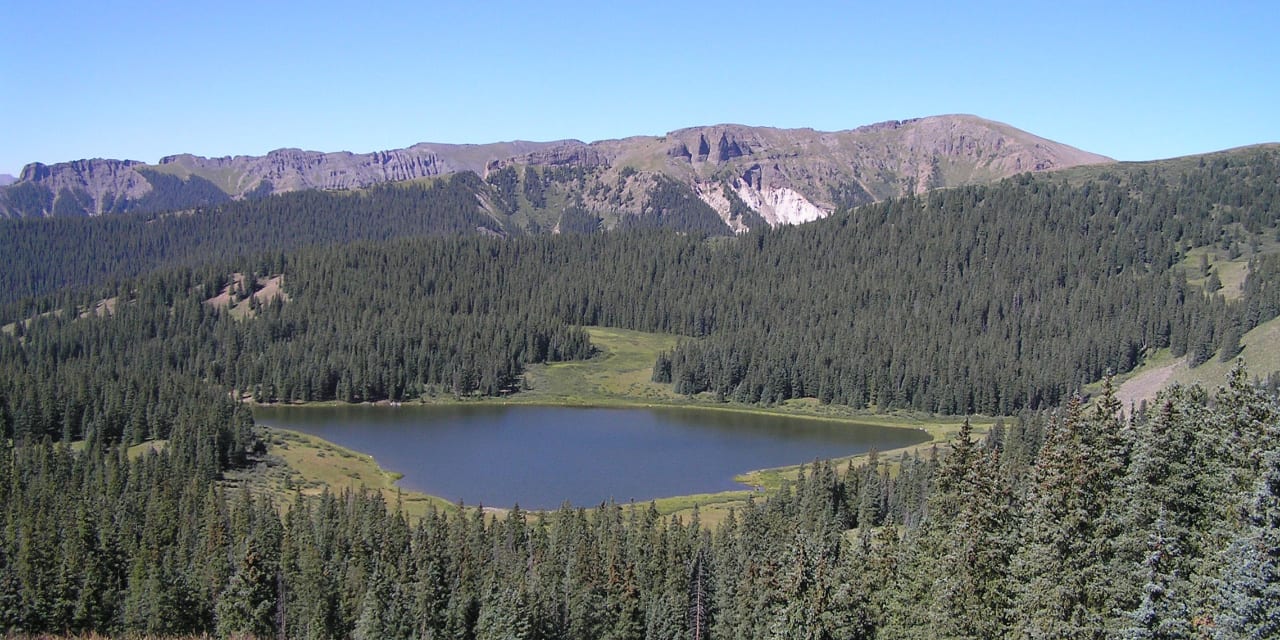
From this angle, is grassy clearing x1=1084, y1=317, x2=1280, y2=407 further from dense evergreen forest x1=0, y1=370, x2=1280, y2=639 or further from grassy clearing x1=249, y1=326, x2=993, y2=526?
dense evergreen forest x1=0, y1=370, x2=1280, y2=639

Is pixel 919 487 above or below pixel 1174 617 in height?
below

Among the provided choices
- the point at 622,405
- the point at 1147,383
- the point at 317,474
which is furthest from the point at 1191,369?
the point at 317,474

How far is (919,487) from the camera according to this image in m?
91.9

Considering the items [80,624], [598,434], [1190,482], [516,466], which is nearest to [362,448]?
[516,466]

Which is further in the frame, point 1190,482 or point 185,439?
point 185,439

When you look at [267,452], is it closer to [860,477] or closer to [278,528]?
[278,528]

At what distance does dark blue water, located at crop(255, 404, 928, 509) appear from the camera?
380 ft

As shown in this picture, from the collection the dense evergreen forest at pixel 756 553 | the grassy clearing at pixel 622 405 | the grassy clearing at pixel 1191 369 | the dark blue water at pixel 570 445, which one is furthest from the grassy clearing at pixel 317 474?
the grassy clearing at pixel 1191 369

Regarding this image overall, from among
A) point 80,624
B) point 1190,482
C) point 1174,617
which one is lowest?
point 80,624

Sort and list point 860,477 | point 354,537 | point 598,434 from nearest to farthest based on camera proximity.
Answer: point 354,537 < point 860,477 < point 598,434

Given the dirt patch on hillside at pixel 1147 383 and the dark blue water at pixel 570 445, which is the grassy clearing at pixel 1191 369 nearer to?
the dirt patch on hillside at pixel 1147 383

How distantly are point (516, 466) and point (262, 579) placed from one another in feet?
206

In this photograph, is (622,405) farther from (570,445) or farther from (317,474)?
(317,474)

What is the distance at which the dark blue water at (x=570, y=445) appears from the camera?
115688 millimetres
